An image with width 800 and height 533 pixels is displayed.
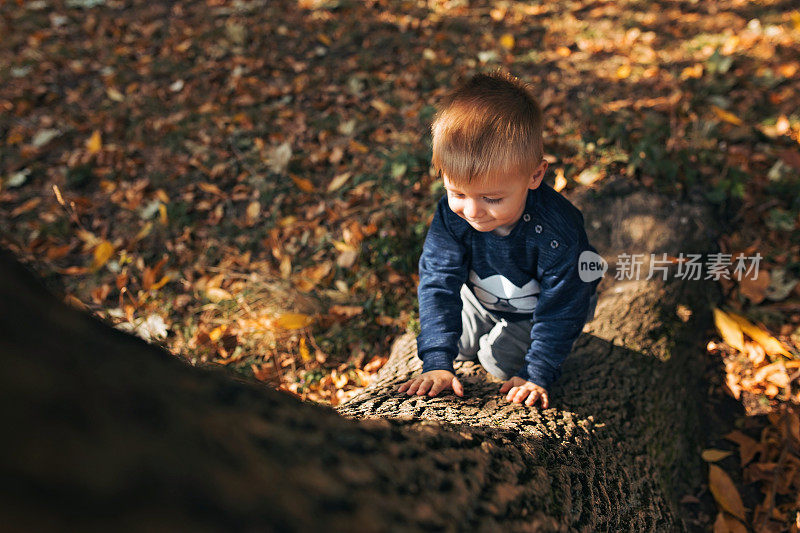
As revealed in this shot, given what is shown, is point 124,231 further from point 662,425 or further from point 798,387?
point 798,387

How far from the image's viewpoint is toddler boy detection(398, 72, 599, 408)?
1.49m

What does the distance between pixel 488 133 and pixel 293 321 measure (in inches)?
54.5

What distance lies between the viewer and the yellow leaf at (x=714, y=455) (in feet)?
6.66

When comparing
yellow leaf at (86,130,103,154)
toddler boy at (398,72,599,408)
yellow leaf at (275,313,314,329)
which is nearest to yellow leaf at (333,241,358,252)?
yellow leaf at (275,313,314,329)

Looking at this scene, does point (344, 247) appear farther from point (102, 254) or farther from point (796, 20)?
point (796, 20)

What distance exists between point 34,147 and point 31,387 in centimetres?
448

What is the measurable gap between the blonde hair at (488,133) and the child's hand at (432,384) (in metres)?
0.67

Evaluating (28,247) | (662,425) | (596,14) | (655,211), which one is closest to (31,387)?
(662,425)

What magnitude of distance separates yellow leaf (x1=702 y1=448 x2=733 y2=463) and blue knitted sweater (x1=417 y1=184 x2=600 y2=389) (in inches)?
38.2

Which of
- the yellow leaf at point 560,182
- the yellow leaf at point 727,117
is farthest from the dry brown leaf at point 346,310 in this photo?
the yellow leaf at point 727,117

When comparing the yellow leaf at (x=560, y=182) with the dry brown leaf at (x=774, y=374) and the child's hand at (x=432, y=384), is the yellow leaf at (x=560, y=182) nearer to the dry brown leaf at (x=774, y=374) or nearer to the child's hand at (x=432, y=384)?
the dry brown leaf at (x=774, y=374)

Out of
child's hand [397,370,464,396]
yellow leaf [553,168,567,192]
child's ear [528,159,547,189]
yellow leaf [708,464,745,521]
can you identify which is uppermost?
child's ear [528,159,547,189]

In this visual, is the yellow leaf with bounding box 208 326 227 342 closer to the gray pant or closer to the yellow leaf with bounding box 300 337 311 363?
the yellow leaf with bounding box 300 337 311 363

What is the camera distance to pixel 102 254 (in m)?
2.99
